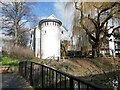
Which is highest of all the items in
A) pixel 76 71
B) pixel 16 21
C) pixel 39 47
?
pixel 16 21

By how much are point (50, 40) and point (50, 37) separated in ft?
1.98

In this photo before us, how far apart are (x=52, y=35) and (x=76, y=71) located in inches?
924

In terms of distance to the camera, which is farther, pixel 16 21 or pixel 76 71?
pixel 16 21

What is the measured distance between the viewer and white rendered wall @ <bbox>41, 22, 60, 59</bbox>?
4300 centimetres

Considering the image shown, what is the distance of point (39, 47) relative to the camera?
4631 cm

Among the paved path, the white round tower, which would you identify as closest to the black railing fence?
the paved path

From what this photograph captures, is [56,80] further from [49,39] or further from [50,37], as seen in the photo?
[50,37]

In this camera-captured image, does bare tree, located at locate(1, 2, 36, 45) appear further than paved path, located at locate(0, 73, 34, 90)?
Yes

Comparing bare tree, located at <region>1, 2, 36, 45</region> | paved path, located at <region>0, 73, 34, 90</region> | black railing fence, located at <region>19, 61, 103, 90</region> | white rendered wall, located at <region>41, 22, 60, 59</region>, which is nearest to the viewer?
black railing fence, located at <region>19, 61, 103, 90</region>

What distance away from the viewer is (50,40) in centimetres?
4378

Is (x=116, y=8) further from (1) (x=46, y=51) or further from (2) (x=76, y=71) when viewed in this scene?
(1) (x=46, y=51)

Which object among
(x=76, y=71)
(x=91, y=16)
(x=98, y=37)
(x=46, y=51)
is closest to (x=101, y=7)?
(x=91, y=16)

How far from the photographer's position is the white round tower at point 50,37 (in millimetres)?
43094

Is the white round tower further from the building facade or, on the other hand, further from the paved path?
the paved path
